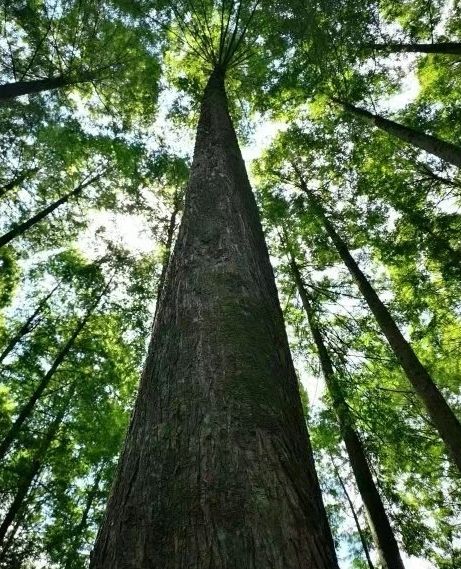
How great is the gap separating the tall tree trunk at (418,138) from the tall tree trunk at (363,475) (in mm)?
4586

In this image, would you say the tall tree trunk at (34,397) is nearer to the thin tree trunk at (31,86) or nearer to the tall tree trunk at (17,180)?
the tall tree trunk at (17,180)

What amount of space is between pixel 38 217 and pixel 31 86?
4.42 m

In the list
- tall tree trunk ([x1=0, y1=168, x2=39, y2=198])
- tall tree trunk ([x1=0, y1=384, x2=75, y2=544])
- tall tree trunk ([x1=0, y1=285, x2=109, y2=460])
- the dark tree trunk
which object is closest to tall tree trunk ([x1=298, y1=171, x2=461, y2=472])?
tall tree trunk ([x1=0, y1=285, x2=109, y2=460])

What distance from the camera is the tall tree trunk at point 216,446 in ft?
3.79

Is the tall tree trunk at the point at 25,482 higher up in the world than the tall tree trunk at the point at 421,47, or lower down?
lower down

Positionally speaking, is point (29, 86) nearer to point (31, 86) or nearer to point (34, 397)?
point (31, 86)

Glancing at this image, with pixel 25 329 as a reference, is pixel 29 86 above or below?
above

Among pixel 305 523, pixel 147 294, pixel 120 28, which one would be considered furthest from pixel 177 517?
pixel 120 28

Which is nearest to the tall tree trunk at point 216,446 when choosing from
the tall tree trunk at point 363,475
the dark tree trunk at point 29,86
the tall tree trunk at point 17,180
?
the tall tree trunk at point 363,475

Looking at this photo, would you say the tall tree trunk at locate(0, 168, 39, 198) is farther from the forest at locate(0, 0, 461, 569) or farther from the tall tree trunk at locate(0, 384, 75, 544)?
the tall tree trunk at locate(0, 384, 75, 544)

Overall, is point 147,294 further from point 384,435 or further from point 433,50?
point 433,50

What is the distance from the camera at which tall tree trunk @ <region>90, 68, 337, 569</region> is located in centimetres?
115

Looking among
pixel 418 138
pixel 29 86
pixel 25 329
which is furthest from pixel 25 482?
pixel 418 138

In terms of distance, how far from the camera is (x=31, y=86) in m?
9.50
